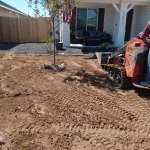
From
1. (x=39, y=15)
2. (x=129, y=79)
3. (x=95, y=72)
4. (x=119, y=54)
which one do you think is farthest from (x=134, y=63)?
(x=39, y=15)

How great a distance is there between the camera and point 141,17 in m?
12.2

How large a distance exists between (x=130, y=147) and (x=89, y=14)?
441 inches

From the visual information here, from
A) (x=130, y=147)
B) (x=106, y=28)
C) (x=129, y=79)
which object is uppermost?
(x=106, y=28)

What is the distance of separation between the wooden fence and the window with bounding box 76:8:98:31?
7.43ft

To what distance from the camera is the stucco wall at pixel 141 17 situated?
37.9ft

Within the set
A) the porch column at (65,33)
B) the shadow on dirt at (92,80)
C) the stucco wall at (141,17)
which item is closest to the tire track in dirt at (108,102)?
the shadow on dirt at (92,80)

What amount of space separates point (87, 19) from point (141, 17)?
366 cm

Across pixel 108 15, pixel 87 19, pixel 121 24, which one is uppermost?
pixel 108 15

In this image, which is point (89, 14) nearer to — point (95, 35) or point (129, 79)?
point (95, 35)

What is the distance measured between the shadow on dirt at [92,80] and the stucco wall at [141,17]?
733cm

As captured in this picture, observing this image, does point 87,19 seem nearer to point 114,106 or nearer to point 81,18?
point 81,18

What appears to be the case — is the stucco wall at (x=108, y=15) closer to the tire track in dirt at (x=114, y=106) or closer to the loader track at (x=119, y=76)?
the loader track at (x=119, y=76)

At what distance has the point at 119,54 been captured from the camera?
6.02m

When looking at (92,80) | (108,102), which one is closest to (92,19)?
(92,80)
